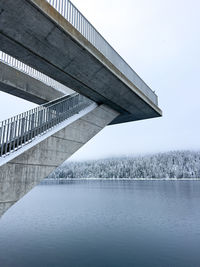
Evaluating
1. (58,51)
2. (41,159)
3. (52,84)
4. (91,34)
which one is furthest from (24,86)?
(41,159)

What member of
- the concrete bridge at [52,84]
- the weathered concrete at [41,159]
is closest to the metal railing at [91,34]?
the concrete bridge at [52,84]

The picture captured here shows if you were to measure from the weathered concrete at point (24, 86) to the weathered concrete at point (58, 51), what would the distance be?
2.89 m

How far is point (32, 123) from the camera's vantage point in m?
9.34

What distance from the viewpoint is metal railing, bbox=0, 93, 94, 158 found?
8.14 meters

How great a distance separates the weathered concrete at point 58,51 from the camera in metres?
6.41

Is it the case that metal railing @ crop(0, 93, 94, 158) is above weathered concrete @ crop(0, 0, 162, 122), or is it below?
below

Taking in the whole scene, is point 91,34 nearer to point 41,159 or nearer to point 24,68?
point 24,68

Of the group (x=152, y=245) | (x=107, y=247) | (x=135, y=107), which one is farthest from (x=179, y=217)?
(x=135, y=107)

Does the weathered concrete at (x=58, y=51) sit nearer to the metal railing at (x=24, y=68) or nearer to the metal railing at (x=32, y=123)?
the metal railing at (x=32, y=123)

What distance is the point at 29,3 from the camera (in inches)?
238

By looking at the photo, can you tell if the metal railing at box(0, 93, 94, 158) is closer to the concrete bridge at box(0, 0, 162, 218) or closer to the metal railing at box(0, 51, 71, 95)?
the concrete bridge at box(0, 0, 162, 218)

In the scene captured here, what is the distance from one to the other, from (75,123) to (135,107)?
5.06 m

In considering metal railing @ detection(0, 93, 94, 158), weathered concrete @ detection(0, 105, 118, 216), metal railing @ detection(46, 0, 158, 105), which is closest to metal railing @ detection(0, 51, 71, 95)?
metal railing @ detection(0, 93, 94, 158)

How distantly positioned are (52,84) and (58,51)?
631cm
